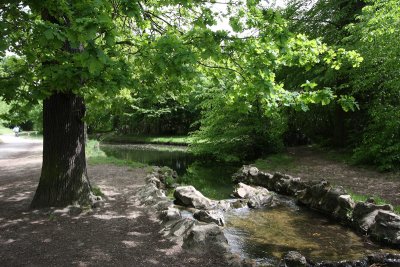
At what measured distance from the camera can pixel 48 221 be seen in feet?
23.0

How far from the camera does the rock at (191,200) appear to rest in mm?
9930

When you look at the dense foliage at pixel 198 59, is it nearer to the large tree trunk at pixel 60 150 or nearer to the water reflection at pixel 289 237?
the large tree trunk at pixel 60 150

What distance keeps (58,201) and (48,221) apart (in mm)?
794

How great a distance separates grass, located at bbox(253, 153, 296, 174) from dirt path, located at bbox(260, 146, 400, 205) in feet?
0.46

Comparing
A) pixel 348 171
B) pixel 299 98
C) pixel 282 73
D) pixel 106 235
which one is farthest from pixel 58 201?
pixel 282 73

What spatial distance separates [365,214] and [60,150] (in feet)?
24.0

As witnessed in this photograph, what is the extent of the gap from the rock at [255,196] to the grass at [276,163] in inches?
177

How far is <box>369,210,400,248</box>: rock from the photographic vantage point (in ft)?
23.2

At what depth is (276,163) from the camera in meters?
17.2

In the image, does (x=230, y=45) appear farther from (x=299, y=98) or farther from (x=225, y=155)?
(x=225, y=155)

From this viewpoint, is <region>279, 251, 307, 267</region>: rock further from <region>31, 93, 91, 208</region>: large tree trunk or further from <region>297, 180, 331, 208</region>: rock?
<region>31, 93, 91, 208</region>: large tree trunk

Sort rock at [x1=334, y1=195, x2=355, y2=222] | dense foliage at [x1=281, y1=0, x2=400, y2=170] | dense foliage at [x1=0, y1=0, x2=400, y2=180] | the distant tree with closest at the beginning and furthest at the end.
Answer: the distant tree
dense foliage at [x1=0, y1=0, x2=400, y2=180]
rock at [x1=334, y1=195, x2=355, y2=222]
dense foliage at [x1=281, y1=0, x2=400, y2=170]

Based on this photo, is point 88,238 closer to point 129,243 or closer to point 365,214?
point 129,243

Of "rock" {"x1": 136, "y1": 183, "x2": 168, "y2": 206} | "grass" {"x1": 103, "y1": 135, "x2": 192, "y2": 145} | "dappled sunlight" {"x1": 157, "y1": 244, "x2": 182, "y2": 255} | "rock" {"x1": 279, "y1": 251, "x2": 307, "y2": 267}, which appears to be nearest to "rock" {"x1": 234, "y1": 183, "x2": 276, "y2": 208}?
"rock" {"x1": 136, "y1": 183, "x2": 168, "y2": 206}
